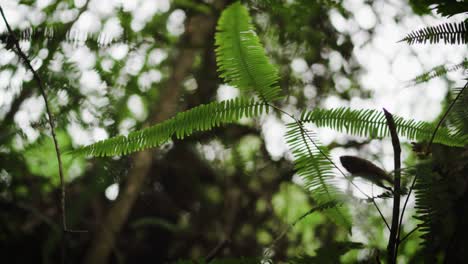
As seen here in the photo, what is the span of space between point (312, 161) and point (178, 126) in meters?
0.39

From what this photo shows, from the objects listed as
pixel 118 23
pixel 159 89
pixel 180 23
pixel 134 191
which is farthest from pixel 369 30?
pixel 134 191

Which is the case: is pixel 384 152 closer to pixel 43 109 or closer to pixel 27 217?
pixel 43 109

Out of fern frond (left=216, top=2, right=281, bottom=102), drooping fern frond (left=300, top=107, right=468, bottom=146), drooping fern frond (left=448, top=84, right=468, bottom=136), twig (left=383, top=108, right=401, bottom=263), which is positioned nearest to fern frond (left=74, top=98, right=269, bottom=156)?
fern frond (left=216, top=2, right=281, bottom=102)

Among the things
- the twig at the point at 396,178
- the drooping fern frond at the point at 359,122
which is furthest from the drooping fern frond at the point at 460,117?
the twig at the point at 396,178

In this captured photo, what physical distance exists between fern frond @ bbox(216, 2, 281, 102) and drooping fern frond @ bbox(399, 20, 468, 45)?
0.41 meters

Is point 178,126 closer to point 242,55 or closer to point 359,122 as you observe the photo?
point 242,55

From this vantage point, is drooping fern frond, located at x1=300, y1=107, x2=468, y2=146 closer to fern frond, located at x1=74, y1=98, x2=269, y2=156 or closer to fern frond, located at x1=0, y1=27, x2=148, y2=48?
fern frond, located at x1=74, y1=98, x2=269, y2=156

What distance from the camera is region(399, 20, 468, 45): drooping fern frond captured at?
76 centimetres

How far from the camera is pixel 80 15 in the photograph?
1718 millimetres

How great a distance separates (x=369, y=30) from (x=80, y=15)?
2.39 meters

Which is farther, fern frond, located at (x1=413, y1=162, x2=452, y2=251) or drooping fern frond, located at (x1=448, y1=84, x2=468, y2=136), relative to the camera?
drooping fern frond, located at (x1=448, y1=84, x2=468, y2=136)

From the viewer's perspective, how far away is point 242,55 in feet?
2.44

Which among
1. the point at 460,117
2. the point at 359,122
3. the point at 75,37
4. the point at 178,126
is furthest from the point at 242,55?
the point at 75,37

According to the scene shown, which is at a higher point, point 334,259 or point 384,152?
point 334,259
